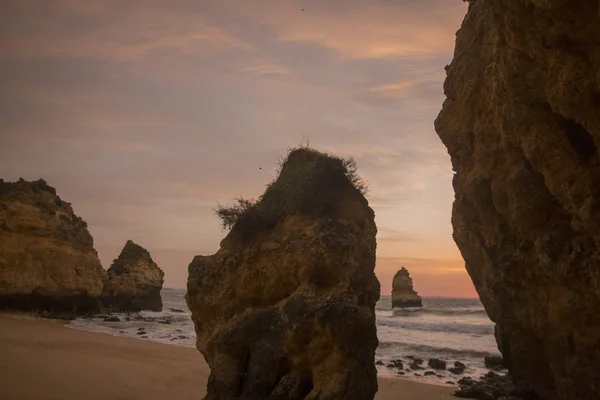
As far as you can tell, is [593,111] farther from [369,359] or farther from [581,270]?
[369,359]

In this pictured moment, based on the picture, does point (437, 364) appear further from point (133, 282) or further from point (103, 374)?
point (133, 282)

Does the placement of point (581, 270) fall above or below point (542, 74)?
below

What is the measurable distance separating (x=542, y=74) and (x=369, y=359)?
17.2ft

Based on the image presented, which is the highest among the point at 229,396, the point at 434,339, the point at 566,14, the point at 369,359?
the point at 566,14

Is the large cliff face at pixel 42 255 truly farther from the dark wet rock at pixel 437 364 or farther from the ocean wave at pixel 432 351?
the dark wet rock at pixel 437 364

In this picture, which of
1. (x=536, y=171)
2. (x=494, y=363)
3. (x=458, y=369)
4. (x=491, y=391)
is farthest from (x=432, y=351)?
(x=536, y=171)

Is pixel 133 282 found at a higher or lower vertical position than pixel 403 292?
higher

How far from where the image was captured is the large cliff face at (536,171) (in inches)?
246

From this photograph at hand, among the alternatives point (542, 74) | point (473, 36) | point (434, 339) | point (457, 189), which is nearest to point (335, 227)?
point (542, 74)

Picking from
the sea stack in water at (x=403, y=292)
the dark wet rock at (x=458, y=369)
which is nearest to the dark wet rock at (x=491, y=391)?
the dark wet rock at (x=458, y=369)

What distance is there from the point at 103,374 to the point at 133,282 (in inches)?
1588

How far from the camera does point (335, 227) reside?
27.3ft

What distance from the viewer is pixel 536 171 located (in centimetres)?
980

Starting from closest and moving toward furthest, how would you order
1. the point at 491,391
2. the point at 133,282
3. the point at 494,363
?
the point at 491,391 < the point at 494,363 < the point at 133,282
